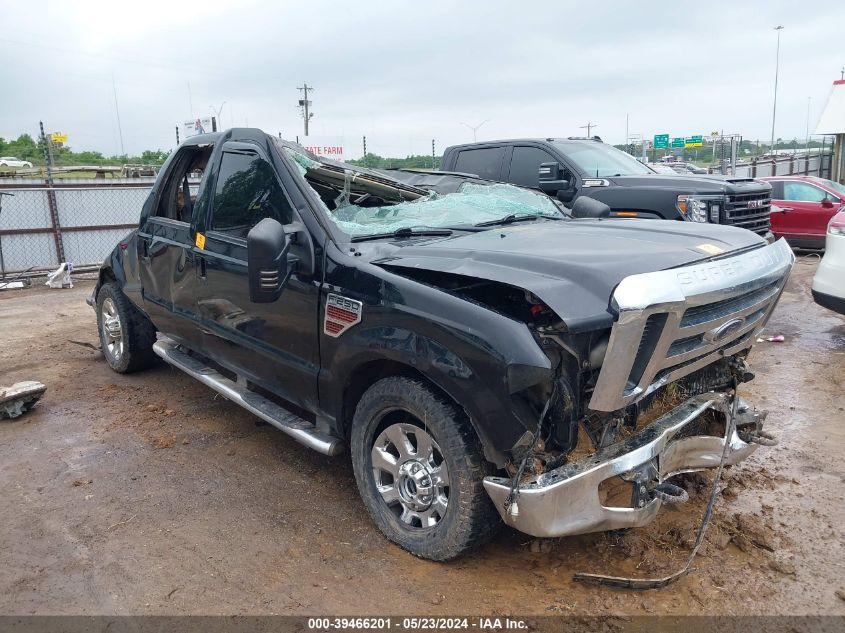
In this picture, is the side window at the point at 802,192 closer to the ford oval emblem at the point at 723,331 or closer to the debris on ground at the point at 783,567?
the ford oval emblem at the point at 723,331

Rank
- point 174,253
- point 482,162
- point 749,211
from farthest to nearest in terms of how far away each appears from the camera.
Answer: point 482,162
point 749,211
point 174,253

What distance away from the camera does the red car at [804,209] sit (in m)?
12.3

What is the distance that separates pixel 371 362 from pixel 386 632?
3.74 ft

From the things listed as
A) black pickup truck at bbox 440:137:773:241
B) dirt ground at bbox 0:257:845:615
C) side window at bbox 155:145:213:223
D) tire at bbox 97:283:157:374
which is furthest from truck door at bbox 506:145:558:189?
tire at bbox 97:283:157:374

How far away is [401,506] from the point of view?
3258mm

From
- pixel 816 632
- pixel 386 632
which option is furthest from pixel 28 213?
pixel 816 632

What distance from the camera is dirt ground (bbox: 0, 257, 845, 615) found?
286 centimetres

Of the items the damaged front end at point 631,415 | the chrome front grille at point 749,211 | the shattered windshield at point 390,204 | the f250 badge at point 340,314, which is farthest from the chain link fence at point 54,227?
the damaged front end at point 631,415

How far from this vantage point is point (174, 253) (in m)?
4.67

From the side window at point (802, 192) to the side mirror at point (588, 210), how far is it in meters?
9.90

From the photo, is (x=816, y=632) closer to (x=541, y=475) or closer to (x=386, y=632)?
(x=541, y=475)

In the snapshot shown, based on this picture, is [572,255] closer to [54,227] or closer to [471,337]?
[471,337]

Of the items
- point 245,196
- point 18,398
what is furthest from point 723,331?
point 18,398

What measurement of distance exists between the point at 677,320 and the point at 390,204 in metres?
2.10
